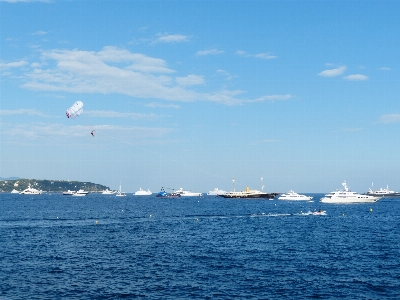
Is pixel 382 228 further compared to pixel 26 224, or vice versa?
pixel 26 224

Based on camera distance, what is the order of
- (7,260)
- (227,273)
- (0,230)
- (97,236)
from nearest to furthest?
(227,273)
(7,260)
(97,236)
(0,230)

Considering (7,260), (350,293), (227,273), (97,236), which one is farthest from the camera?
(97,236)

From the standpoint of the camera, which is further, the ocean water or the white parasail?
the white parasail

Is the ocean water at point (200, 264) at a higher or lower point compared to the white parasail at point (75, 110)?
lower

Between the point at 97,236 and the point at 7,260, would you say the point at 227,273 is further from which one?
the point at 97,236

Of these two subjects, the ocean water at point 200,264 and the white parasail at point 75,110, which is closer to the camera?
the ocean water at point 200,264

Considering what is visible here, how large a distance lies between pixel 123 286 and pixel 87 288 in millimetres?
3557

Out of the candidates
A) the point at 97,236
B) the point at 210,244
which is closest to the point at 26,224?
the point at 97,236

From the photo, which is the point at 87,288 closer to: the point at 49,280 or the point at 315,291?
the point at 49,280

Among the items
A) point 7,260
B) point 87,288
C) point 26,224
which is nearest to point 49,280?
point 87,288

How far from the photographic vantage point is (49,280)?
4347 cm

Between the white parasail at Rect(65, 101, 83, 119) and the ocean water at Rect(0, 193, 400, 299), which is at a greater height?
the white parasail at Rect(65, 101, 83, 119)

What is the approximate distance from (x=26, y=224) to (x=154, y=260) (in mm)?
59395

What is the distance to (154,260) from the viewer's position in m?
54.8
